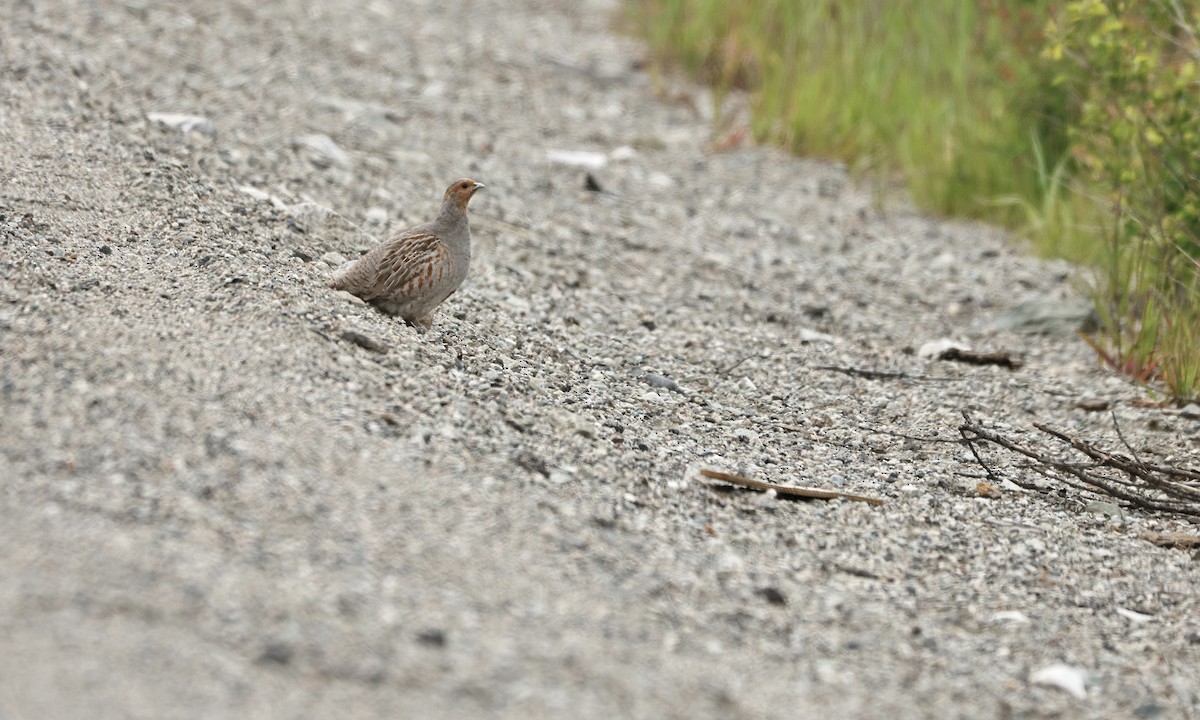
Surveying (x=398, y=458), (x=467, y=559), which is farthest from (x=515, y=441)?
(x=467, y=559)

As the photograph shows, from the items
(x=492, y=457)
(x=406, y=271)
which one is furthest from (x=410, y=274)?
(x=492, y=457)

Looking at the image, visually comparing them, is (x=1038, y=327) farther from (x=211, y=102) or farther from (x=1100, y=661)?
(x=211, y=102)

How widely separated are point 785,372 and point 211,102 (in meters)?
3.52

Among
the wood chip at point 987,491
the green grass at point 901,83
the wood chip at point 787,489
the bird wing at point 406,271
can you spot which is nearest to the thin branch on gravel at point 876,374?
the wood chip at point 987,491

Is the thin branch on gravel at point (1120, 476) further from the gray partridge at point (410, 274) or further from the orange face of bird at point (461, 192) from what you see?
the orange face of bird at point (461, 192)

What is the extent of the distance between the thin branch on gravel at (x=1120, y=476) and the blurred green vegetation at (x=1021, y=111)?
101cm

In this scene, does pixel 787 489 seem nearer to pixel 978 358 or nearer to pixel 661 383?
pixel 661 383

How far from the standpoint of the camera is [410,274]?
469cm

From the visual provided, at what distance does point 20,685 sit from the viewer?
8.50 ft

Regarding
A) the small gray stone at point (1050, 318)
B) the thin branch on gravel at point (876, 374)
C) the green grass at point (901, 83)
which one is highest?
the green grass at point (901, 83)

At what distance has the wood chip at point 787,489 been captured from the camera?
14.0ft

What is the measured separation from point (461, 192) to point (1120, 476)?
262cm

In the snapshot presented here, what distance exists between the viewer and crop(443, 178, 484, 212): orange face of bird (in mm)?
5098

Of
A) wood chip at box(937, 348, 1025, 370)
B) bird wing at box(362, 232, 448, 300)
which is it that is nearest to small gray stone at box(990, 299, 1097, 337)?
wood chip at box(937, 348, 1025, 370)
